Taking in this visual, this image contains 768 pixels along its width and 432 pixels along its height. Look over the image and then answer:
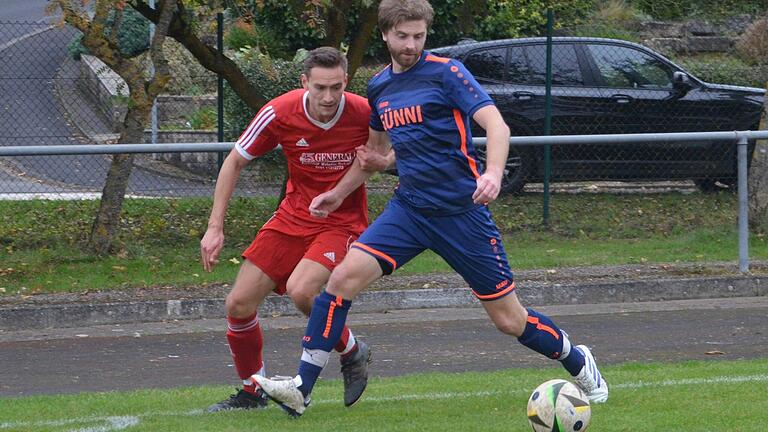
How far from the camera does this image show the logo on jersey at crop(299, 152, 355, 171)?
6555 millimetres

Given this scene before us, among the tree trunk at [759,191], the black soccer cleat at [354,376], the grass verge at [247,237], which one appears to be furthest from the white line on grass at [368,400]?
the tree trunk at [759,191]

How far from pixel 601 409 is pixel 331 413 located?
1409 millimetres

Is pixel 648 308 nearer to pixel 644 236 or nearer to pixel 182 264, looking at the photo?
pixel 644 236

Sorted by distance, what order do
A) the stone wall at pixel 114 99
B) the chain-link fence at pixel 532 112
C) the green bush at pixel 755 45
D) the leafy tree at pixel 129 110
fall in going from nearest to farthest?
the leafy tree at pixel 129 110 < the chain-link fence at pixel 532 112 < the stone wall at pixel 114 99 < the green bush at pixel 755 45

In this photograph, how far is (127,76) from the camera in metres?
11.8

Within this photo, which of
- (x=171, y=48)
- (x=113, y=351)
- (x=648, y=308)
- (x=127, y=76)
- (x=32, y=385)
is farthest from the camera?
(x=171, y=48)

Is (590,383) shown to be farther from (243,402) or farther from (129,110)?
(129,110)

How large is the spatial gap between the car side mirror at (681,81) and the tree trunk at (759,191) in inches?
62.0

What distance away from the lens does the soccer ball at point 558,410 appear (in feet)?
17.5

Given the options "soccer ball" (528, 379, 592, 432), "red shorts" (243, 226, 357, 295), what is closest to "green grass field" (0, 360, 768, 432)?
"soccer ball" (528, 379, 592, 432)

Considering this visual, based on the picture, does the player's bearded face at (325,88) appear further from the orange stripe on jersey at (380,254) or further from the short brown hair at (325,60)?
the orange stripe on jersey at (380,254)

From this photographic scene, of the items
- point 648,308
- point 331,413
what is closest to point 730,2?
point 648,308

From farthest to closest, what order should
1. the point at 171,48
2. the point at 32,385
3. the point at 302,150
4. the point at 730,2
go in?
the point at 730,2, the point at 171,48, the point at 32,385, the point at 302,150

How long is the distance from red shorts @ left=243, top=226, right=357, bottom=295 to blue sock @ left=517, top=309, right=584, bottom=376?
106cm
